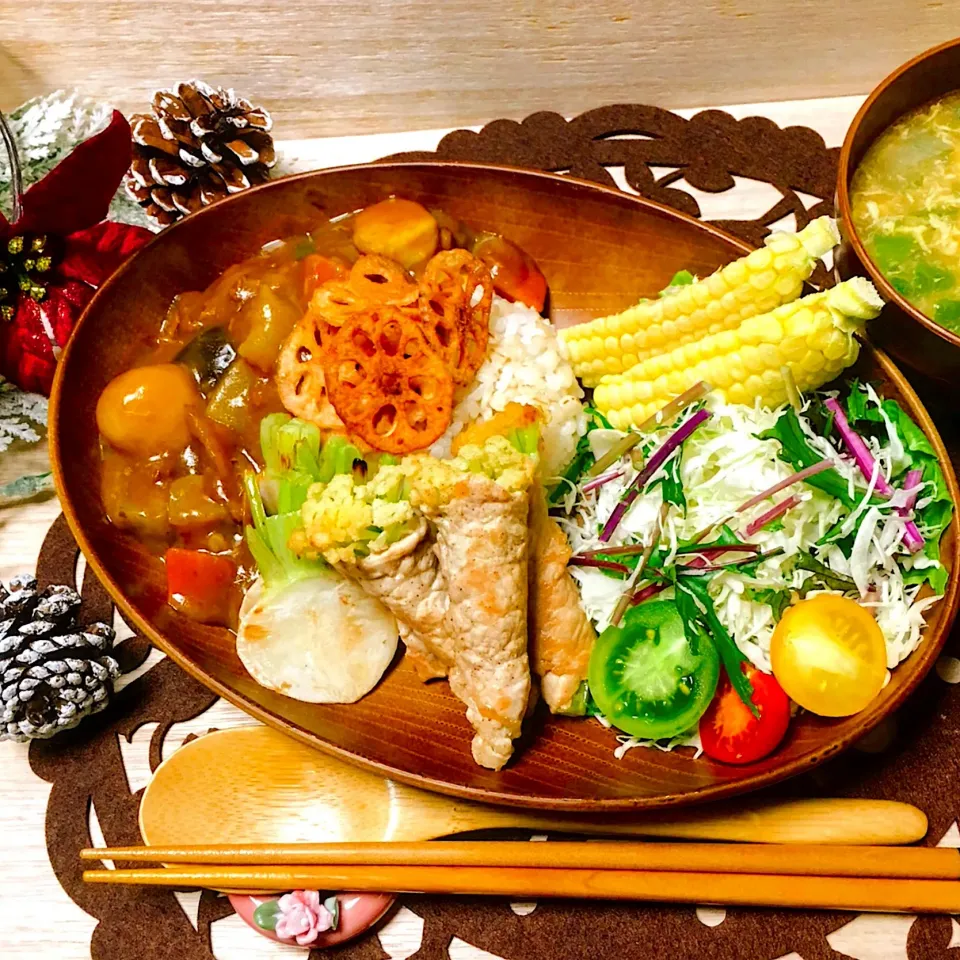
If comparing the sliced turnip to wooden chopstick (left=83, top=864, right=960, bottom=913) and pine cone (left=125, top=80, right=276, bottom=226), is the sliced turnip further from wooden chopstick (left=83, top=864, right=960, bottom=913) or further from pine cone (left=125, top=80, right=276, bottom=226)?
pine cone (left=125, top=80, right=276, bottom=226)

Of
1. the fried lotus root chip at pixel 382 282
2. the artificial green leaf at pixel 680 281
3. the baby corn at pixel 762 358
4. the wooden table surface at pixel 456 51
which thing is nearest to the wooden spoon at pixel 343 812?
the baby corn at pixel 762 358

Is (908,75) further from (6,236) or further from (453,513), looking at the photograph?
(6,236)

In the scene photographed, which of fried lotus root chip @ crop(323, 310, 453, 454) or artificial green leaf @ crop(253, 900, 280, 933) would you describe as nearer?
artificial green leaf @ crop(253, 900, 280, 933)

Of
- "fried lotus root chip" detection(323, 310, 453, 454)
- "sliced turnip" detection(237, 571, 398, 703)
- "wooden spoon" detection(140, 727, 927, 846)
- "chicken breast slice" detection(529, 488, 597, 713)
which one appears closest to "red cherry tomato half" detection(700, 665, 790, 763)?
"wooden spoon" detection(140, 727, 927, 846)

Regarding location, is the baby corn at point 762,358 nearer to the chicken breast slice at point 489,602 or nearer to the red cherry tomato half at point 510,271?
the red cherry tomato half at point 510,271

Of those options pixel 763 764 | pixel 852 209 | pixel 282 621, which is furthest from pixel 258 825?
pixel 852 209

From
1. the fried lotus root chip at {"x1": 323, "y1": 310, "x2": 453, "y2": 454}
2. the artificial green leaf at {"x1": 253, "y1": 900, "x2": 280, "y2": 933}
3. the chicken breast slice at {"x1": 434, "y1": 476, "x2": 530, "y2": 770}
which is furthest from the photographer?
the fried lotus root chip at {"x1": 323, "y1": 310, "x2": 453, "y2": 454}
